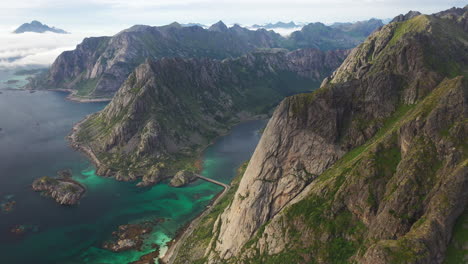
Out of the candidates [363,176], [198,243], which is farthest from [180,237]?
[363,176]

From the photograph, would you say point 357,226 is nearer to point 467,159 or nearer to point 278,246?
point 278,246

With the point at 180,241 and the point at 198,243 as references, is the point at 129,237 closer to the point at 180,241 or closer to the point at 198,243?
the point at 180,241

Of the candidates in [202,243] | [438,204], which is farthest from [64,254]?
[438,204]

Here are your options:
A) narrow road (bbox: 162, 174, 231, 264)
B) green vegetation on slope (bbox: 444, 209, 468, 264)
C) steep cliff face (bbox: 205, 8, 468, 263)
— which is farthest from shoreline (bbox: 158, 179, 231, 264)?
green vegetation on slope (bbox: 444, 209, 468, 264)

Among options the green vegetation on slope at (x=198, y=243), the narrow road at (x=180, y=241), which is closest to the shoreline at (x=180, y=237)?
the narrow road at (x=180, y=241)

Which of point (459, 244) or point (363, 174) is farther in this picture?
point (363, 174)

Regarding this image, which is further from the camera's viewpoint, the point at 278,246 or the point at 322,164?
the point at 322,164

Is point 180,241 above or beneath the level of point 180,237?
above
